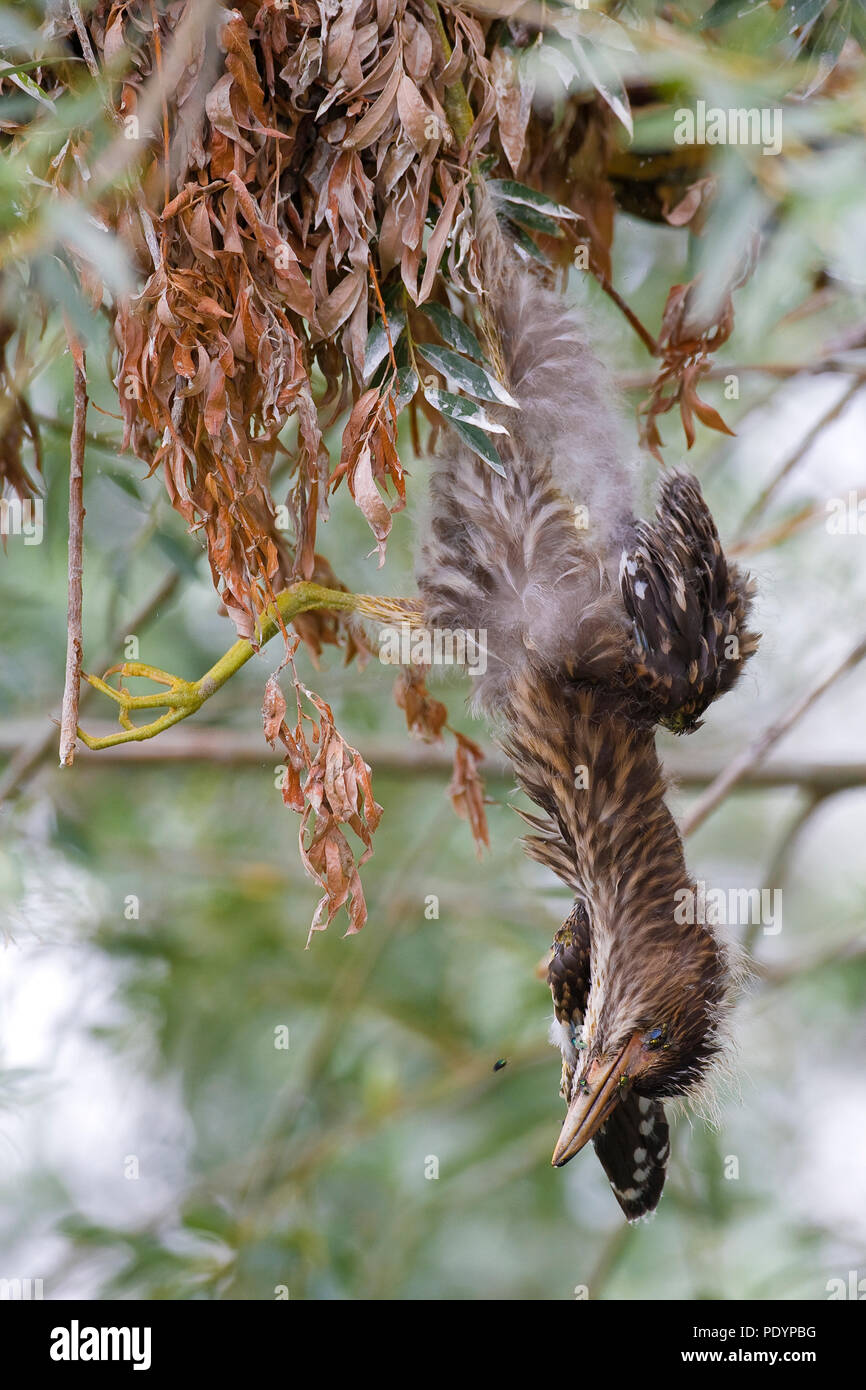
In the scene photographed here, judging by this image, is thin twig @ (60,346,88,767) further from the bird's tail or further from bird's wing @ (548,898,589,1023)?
bird's wing @ (548,898,589,1023)

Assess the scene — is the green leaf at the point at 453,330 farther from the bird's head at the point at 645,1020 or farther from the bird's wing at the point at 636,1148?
the bird's wing at the point at 636,1148

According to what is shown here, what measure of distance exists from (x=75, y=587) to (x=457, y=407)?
432 mm

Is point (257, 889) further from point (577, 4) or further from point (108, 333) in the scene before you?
point (577, 4)

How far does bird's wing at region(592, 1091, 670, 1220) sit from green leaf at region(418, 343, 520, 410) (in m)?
0.82

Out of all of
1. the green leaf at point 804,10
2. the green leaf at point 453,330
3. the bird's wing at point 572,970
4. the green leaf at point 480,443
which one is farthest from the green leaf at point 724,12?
the bird's wing at point 572,970

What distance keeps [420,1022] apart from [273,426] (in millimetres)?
2521

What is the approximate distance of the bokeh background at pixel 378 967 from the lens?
2.37 m

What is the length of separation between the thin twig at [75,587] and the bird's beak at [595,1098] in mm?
655

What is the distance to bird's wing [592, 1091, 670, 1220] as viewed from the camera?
1.56 m

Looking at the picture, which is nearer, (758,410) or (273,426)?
(273,426)

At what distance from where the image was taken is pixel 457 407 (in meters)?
1.36

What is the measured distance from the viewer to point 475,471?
60.3 inches

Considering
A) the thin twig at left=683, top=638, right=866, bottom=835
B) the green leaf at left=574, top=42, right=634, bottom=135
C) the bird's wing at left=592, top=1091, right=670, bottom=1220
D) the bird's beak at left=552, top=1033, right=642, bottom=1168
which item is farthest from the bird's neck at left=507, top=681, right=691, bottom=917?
the green leaf at left=574, top=42, right=634, bottom=135

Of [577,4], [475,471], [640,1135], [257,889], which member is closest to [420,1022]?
[257,889]
